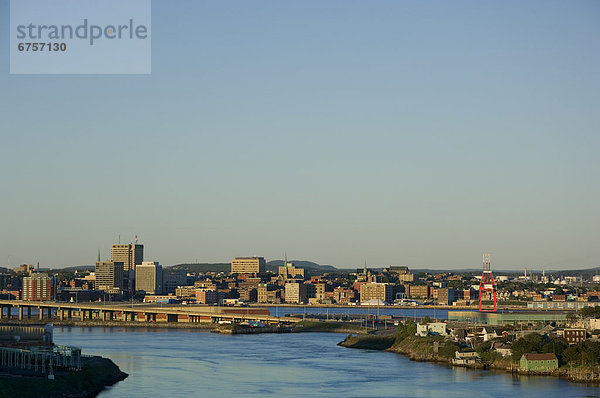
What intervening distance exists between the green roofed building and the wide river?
107 centimetres

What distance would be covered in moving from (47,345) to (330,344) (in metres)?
27.6

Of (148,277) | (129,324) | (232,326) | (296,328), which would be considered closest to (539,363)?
(296,328)

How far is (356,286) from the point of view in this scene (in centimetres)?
17325

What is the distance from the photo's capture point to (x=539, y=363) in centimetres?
4706

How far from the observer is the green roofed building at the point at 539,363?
46.8 metres

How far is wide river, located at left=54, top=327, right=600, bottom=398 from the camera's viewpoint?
41.0 meters

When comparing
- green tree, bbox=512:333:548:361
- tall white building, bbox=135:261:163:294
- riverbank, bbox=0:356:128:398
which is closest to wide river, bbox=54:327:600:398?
riverbank, bbox=0:356:128:398

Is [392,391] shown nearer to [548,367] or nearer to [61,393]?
[548,367]

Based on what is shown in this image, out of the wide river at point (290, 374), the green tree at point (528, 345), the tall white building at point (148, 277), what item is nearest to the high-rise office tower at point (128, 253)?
the tall white building at point (148, 277)

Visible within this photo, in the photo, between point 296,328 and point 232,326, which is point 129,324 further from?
point 296,328

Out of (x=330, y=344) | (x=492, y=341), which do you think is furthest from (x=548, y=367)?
(x=330, y=344)

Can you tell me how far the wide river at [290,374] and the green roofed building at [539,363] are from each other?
1074 millimetres

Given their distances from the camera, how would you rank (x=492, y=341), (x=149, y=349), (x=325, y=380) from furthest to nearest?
(x=149, y=349) < (x=492, y=341) < (x=325, y=380)

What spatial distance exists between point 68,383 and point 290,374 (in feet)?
40.2
